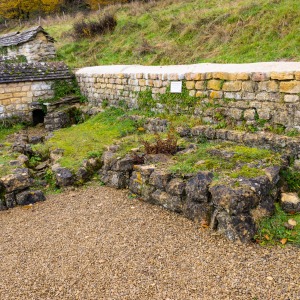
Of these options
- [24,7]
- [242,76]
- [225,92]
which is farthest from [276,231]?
[24,7]

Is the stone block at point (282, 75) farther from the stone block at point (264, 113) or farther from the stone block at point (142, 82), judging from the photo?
the stone block at point (142, 82)

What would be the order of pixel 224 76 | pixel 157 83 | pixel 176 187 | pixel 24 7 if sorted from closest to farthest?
pixel 176 187
pixel 224 76
pixel 157 83
pixel 24 7

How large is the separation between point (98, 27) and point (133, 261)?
1830 centimetres

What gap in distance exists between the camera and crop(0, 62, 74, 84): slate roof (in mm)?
11664

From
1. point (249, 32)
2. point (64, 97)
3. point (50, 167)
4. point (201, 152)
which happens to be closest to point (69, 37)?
point (64, 97)

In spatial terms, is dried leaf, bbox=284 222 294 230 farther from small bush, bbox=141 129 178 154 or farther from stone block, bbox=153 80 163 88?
stone block, bbox=153 80 163 88

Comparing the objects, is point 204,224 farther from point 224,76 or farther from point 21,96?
point 21,96

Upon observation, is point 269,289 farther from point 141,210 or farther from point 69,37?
point 69,37

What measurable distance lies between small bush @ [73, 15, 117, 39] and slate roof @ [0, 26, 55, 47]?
3.56m

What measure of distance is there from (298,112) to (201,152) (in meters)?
1.88

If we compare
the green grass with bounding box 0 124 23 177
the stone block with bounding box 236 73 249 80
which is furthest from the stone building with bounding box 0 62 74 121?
the stone block with bounding box 236 73 249 80

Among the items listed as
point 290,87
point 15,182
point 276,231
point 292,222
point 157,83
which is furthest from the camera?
point 157,83

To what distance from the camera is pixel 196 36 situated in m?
14.2

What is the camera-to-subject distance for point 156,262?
4.17 metres
